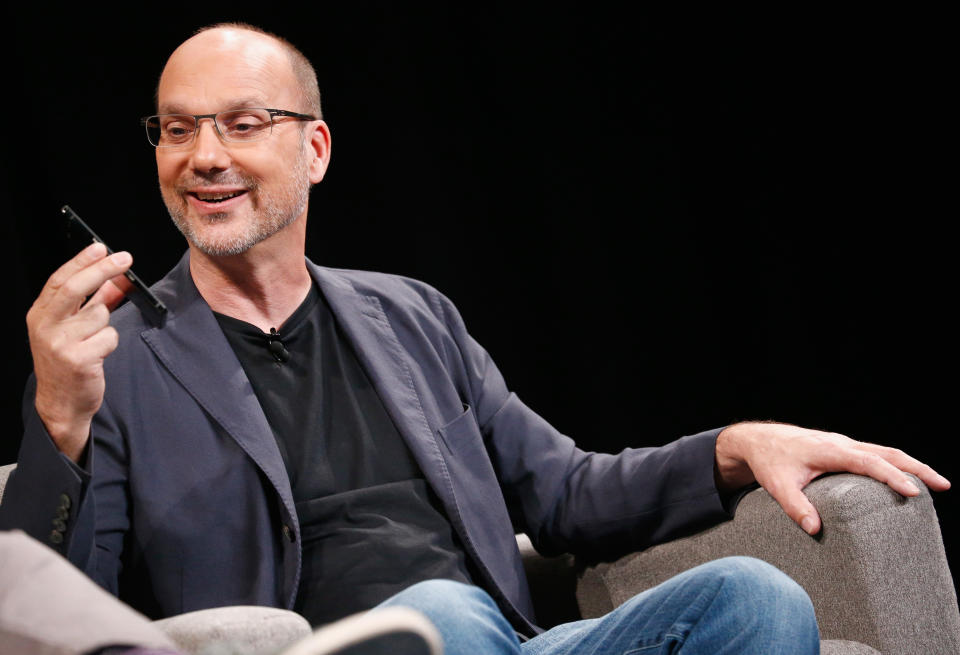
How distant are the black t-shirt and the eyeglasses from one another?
28 centimetres

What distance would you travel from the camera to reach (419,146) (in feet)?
7.82

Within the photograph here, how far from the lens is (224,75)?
1.58 m

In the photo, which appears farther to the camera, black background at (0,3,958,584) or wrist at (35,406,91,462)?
black background at (0,3,958,584)

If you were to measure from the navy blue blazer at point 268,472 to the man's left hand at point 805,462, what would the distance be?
0.08 meters

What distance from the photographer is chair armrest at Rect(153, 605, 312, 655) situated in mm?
1019

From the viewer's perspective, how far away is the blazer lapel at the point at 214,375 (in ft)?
4.60

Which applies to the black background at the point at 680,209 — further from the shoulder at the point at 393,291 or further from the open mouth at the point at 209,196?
the open mouth at the point at 209,196

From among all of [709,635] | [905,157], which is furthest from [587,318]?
[709,635]

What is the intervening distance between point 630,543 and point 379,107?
1.23 metres

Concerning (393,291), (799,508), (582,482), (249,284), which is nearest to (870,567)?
(799,508)

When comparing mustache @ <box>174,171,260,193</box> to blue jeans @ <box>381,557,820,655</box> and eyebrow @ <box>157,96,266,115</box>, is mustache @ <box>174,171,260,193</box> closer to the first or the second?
eyebrow @ <box>157,96,266,115</box>

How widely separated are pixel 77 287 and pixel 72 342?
0.06m

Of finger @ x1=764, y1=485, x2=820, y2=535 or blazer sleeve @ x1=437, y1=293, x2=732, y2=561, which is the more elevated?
finger @ x1=764, y1=485, x2=820, y2=535

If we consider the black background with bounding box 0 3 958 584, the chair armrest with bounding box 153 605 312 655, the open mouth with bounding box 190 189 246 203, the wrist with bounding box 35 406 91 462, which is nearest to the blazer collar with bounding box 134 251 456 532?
the open mouth with bounding box 190 189 246 203
